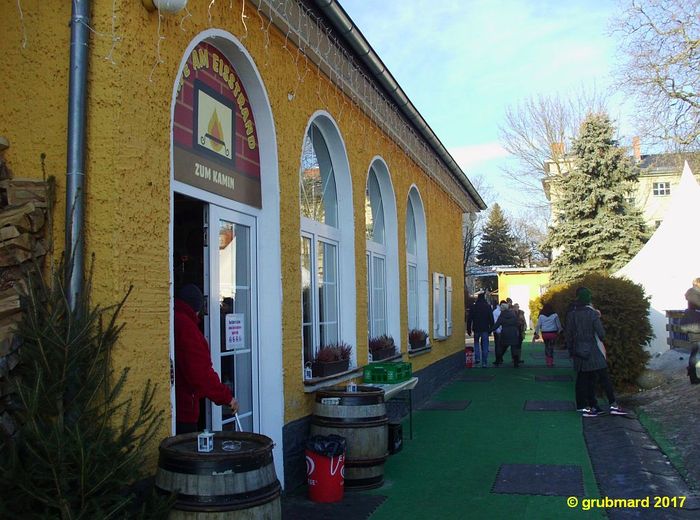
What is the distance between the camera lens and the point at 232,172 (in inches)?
207

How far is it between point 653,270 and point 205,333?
47.5ft

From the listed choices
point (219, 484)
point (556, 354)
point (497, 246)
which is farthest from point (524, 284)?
point (219, 484)

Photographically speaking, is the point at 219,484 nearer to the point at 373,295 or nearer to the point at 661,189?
the point at 373,295

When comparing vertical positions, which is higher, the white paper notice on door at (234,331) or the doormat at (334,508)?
the white paper notice on door at (234,331)

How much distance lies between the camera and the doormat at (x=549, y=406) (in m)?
9.91

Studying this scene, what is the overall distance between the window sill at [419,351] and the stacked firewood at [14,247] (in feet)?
24.4

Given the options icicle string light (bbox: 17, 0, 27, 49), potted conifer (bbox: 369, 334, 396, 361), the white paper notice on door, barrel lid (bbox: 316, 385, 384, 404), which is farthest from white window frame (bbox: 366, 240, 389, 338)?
icicle string light (bbox: 17, 0, 27, 49)

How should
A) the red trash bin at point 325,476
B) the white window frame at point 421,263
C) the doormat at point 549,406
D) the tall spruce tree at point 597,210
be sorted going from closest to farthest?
1. the red trash bin at point 325,476
2. the doormat at point 549,406
3. the white window frame at point 421,263
4. the tall spruce tree at point 597,210

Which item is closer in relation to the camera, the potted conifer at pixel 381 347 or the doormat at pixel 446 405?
the potted conifer at pixel 381 347

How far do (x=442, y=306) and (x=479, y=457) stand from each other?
6895 mm

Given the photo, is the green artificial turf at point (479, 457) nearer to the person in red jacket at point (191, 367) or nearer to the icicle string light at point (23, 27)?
the person in red jacket at point (191, 367)

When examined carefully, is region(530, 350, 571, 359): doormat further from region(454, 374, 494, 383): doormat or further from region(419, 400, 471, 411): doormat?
A: region(419, 400, 471, 411): doormat

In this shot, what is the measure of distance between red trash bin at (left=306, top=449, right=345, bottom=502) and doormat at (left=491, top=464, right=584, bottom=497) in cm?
137

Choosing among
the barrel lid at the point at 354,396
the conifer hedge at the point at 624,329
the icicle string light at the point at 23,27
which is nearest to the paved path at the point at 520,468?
the barrel lid at the point at 354,396
